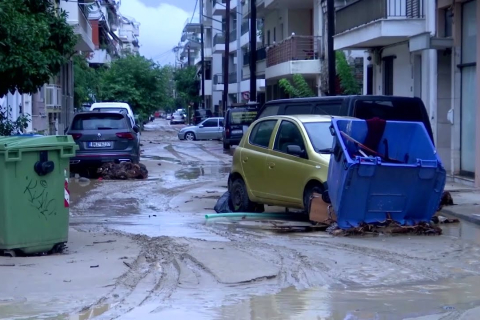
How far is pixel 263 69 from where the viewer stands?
148ft

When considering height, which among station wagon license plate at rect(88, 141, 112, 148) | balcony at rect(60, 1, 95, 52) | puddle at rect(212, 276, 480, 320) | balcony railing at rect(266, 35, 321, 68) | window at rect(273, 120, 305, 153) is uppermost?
balcony at rect(60, 1, 95, 52)

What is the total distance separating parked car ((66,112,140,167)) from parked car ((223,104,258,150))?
692 inches

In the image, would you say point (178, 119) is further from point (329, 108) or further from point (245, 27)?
point (329, 108)

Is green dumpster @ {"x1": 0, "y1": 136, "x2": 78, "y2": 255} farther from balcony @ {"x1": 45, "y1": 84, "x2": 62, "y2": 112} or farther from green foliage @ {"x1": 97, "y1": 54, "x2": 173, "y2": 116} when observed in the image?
green foliage @ {"x1": 97, "y1": 54, "x2": 173, "y2": 116}

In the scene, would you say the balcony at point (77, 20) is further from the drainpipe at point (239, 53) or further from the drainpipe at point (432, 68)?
the drainpipe at point (239, 53)

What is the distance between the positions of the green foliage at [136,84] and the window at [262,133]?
153ft

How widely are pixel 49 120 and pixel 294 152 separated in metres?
25.7

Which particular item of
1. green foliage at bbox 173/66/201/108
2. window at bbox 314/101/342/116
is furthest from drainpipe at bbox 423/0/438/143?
green foliage at bbox 173/66/201/108

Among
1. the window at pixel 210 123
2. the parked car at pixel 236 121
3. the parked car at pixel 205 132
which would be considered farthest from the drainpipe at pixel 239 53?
the parked car at pixel 236 121

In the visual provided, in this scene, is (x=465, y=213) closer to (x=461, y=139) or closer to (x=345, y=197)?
(x=345, y=197)

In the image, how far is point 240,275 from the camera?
27.1 ft

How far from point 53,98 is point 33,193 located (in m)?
28.1

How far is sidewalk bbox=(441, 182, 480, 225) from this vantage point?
1339 centimetres

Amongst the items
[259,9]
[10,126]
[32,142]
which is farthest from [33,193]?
[259,9]
